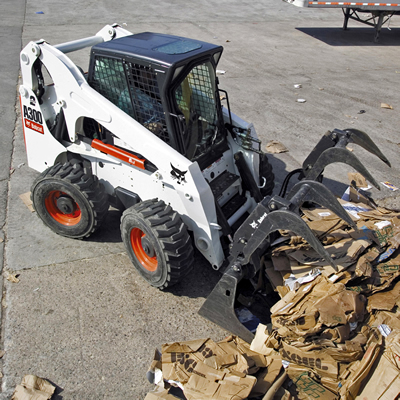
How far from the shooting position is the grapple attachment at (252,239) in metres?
3.33

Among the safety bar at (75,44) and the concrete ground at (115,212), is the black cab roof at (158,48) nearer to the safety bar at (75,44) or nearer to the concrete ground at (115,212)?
the safety bar at (75,44)

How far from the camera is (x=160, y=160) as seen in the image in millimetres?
3760

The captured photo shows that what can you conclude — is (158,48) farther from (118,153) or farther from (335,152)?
(335,152)

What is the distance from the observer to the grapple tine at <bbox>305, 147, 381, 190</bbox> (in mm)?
4297

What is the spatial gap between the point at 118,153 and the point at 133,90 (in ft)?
2.06

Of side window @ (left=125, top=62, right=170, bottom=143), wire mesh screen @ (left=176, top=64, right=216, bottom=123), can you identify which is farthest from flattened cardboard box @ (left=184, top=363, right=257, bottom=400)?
wire mesh screen @ (left=176, top=64, right=216, bottom=123)

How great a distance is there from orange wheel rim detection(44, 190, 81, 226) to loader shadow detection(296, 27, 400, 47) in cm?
1139

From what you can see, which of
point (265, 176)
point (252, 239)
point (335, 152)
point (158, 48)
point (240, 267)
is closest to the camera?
point (252, 239)

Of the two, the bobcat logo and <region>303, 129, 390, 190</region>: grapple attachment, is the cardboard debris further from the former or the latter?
<region>303, 129, 390, 190</region>: grapple attachment

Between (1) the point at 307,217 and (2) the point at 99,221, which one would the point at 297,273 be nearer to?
(1) the point at 307,217

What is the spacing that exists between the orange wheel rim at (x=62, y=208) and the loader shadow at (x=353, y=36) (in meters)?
11.4

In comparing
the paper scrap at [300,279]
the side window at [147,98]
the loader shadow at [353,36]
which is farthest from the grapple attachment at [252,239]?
the loader shadow at [353,36]

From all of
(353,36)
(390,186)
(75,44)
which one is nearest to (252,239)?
(75,44)

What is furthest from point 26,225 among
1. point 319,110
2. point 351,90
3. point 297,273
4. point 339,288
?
point 351,90
